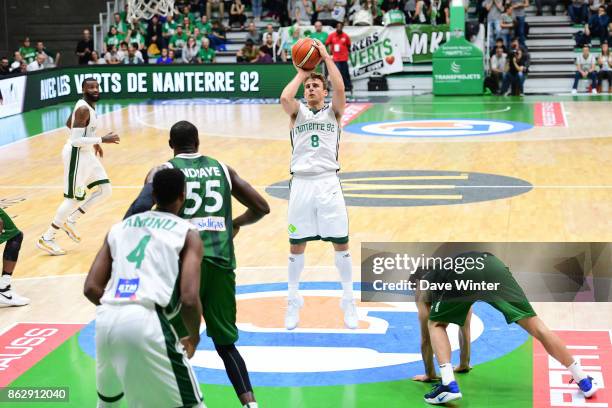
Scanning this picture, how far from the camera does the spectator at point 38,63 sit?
27.8 meters

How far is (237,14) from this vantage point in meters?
31.3

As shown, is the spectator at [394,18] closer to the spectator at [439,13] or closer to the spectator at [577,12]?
the spectator at [439,13]

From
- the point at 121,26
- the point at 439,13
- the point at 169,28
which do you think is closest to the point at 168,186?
the point at 439,13

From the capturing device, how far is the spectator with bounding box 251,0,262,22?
31.5m

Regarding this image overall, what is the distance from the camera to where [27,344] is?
324 inches

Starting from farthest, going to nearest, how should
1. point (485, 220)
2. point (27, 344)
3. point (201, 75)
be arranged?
1. point (201, 75)
2. point (485, 220)
3. point (27, 344)

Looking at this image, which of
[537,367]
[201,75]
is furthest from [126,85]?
[537,367]

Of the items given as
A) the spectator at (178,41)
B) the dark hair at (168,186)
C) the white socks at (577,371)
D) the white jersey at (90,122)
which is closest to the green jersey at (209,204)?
the dark hair at (168,186)

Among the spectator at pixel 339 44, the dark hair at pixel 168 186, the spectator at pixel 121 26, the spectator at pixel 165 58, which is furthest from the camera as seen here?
the spectator at pixel 121 26

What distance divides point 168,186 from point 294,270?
3324 millimetres

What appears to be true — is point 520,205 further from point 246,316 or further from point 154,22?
point 154,22

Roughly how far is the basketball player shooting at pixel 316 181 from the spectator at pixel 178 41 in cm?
2180

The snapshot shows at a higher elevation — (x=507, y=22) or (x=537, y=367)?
(x=507, y=22)

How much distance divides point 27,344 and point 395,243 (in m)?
4.64
